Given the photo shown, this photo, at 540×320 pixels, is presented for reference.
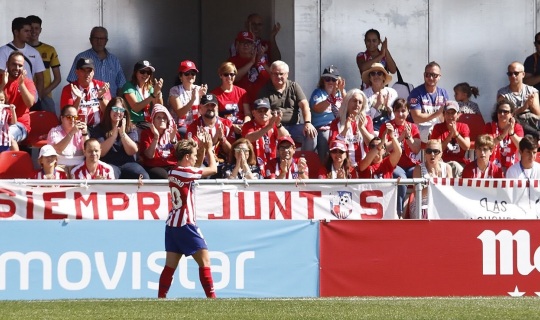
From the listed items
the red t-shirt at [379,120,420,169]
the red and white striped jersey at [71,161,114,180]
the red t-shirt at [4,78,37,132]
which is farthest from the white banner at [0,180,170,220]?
the red t-shirt at [379,120,420,169]

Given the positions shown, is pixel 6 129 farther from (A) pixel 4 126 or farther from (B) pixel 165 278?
(B) pixel 165 278

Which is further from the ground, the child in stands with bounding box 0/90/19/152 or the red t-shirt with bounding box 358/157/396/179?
the child in stands with bounding box 0/90/19/152

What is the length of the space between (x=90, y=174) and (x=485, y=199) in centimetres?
454

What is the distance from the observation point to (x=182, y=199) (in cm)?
1228

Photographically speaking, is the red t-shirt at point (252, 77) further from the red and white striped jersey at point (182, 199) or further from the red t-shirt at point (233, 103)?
the red and white striped jersey at point (182, 199)

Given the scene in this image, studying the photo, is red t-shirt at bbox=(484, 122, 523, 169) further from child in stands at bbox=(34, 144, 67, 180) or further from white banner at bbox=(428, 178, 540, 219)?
child in stands at bbox=(34, 144, 67, 180)

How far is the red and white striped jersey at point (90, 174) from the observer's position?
562 inches

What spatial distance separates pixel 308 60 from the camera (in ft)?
59.0

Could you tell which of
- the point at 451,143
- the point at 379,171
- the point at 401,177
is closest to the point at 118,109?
the point at 379,171

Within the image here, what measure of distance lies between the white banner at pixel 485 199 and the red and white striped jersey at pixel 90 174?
371 cm

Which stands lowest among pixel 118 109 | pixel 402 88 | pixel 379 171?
pixel 379 171

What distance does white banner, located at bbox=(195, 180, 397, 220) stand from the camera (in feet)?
45.8

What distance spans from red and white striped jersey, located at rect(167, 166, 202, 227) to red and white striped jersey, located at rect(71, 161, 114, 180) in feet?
7.18

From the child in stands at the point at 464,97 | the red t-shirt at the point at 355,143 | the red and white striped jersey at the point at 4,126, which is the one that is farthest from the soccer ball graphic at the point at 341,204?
the red and white striped jersey at the point at 4,126
